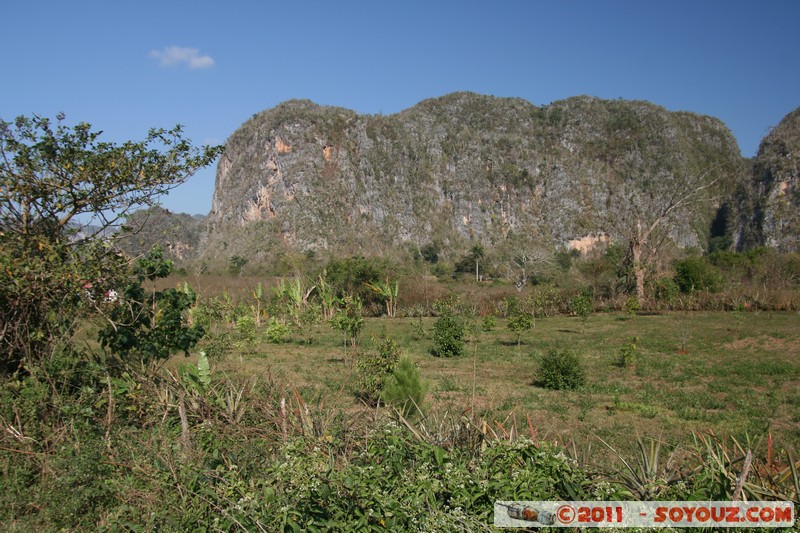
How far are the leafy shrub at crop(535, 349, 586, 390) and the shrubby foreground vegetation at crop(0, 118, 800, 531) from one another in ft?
0.14

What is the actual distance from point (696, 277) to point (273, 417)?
24.4 metres

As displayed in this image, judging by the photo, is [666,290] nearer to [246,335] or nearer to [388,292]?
[388,292]

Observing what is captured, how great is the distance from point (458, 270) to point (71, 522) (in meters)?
51.6

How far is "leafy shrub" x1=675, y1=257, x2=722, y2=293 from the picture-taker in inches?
991

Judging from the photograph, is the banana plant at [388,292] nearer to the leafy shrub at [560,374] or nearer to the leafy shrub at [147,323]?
the leafy shrub at [560,374]

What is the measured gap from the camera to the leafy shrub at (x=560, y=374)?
10570 mm

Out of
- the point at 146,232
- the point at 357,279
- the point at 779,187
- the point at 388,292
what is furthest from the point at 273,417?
the point at 779,187

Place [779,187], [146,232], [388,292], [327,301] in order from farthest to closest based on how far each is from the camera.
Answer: [779,187], [388,292], [327,301], [146,232]

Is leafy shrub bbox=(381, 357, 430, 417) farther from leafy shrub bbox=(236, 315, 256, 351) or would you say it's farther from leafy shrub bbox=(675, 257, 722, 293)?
leafy shrub bbox=(675, 257, 722, 293)

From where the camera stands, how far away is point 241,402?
5.98 m

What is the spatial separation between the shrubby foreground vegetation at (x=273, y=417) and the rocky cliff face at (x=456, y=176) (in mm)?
64323

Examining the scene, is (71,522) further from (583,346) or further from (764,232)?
(764,232)

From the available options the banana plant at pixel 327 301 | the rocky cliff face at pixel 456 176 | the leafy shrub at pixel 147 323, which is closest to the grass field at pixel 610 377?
the leafy shrub at pixel 147 323

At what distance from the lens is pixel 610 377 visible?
11.7 metres
